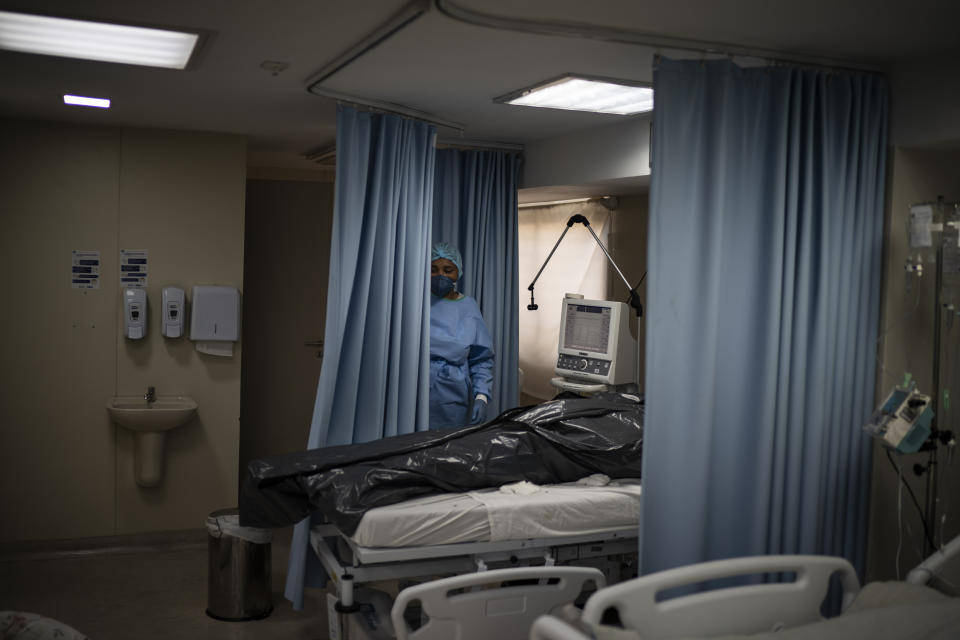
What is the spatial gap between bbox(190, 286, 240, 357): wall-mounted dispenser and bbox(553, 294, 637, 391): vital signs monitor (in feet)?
5.90

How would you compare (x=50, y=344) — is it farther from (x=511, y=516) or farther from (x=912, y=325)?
(x=912, y=325)

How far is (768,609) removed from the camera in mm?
2141

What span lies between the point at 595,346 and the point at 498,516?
1.73 metres

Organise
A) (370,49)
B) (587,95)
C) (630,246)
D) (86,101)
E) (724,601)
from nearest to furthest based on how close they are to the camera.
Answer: (724,601)
(370,49)
(587,95)
(86,101)
(630,246)

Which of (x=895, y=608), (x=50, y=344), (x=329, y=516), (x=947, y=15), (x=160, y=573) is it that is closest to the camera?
(x=895, y=608)

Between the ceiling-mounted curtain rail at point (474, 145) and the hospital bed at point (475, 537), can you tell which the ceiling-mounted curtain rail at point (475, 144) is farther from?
the hospital bed at point (475, 537)

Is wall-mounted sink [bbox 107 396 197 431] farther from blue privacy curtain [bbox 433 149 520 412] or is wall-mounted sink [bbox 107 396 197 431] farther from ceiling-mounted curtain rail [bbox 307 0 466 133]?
ceiling-mounted curtain rail [bbox 307 0 466 133]

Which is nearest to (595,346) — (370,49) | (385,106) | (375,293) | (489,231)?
(489,231)

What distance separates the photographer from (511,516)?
117 inches

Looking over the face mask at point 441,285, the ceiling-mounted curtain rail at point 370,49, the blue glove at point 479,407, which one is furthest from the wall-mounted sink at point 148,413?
the ceiling-mounted curtain rail at point 370,49

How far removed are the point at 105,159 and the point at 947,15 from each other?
13.1 feet

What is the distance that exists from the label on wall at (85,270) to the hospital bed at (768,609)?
11.6 ft

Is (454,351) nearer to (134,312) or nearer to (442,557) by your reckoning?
(442,557)

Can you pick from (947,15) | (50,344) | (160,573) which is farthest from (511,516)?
(50,344)
